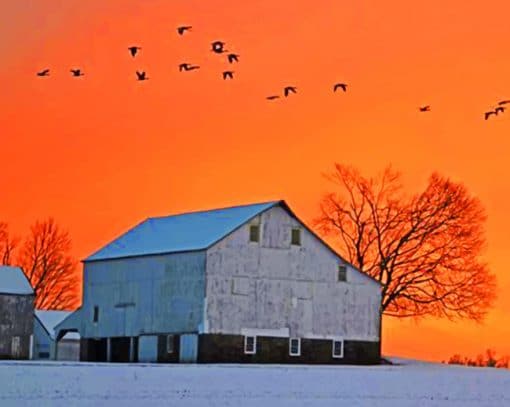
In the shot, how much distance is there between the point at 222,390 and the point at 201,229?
96.5 ft

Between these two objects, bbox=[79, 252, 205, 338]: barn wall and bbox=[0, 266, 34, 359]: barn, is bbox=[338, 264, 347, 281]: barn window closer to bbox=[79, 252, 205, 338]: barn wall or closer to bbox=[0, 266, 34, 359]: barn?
bbox=[79, 252, 205, 338]: barn wall

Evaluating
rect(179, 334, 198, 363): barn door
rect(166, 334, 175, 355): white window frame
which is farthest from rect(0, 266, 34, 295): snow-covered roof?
rect(179, 334, 198, 363): barn door

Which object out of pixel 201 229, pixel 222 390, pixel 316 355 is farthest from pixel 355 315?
pixel 222 390

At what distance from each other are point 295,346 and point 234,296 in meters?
4.24

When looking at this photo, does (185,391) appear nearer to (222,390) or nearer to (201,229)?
(222,390)

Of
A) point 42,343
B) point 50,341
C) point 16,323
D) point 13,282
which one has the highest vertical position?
point 13,282

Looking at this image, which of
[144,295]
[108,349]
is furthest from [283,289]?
[108,349]

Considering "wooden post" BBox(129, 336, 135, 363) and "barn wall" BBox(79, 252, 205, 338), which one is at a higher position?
"barn wall" BBox(79, 252, 205, 338)

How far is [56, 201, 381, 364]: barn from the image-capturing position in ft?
266

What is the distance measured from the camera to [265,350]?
8212cm

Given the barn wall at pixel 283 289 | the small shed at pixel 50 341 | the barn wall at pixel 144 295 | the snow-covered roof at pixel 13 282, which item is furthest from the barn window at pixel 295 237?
the small shed at pixel 50 341

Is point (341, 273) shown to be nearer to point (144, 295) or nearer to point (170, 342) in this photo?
point (170, 342)

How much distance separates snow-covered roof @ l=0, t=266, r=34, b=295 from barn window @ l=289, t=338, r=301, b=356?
1929cm

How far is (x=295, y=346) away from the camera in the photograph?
83.3m
